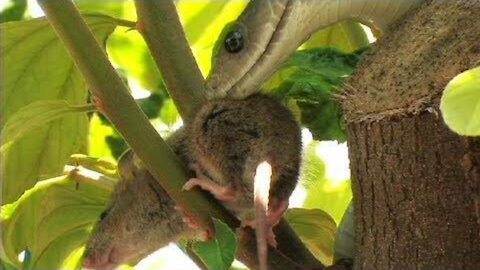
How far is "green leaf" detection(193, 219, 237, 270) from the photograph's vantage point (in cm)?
92

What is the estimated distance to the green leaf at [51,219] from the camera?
1.25m

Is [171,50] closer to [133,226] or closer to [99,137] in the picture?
[133,226]

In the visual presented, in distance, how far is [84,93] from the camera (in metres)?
1.32

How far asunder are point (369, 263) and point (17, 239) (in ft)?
1.77

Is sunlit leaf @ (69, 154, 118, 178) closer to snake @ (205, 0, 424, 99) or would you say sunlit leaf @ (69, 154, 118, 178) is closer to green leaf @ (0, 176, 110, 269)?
green leaf @ (0, 176, 110, 269)

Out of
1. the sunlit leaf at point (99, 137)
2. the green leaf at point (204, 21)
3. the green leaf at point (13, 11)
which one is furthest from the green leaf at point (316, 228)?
the green leaf at point (13, 11)

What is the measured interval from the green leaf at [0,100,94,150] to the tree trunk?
31cm

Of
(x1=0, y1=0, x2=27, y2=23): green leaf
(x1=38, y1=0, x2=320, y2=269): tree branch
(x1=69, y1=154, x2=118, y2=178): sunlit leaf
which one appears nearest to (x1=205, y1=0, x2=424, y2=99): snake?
(x1=69, y1=154, x2=118, y2=178): sunlit leaf

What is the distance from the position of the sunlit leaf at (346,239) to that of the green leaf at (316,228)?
0.13 metres

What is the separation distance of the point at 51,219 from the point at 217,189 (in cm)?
33

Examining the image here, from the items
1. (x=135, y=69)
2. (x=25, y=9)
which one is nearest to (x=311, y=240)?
(x=135, y=69)

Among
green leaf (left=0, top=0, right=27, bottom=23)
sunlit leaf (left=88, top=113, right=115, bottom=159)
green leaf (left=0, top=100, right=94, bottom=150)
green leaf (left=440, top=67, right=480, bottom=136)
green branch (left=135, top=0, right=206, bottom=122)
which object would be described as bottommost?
green leaf (left=440, top=67, right=480, bottom=136)

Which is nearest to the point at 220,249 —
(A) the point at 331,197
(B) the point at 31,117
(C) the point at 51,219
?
(B) the point at 31,117

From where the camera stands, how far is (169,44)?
1159 millimetres
